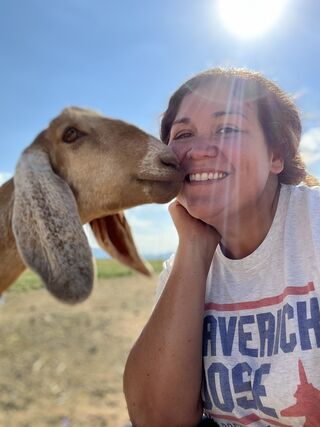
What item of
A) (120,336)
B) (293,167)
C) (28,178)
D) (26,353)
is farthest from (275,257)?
(120,336)

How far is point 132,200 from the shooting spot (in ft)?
8.95

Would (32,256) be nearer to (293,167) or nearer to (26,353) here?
(293,167)

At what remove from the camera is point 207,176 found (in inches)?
92.1

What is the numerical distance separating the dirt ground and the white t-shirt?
0.74 m

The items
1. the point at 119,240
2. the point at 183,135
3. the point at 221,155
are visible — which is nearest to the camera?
the point at 221,155

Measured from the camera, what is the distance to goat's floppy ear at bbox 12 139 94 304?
7.43ft

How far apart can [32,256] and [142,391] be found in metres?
0.87

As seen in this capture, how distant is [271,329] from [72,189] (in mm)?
1377

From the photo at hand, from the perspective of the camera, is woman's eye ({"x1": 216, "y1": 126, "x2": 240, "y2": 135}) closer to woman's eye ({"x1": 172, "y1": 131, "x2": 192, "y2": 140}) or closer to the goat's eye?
woman's eye ({"x1": 172, "y1": 131, "x2": 192, "y2": 140})

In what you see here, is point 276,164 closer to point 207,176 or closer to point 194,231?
point 207,176

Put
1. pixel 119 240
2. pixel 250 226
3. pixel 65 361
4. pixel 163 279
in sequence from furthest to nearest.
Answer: pixel 65 361, pixel 119 240, pixel 163 279, pixel 250 226

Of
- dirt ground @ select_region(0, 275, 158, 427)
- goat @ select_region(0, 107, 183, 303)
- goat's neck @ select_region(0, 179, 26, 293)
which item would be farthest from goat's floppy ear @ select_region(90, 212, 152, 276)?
goat's neck @ select_region(0, 179, 26, 293)

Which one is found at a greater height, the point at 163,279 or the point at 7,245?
the point at 7,245

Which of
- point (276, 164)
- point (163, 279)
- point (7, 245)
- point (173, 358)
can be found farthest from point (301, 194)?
point (7, 245)
